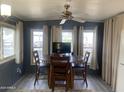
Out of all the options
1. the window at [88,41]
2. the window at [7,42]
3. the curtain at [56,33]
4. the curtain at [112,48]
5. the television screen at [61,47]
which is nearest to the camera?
the window at [7,42]

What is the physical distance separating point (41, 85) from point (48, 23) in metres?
2.68

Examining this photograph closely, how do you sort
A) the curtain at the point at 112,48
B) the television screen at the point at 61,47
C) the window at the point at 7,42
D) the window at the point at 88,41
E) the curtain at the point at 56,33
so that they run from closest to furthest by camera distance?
the window at the point at 7,42 < the curtain at the point at 112,48 < the television screen at the point at 61,47 < the curtain at the point at 56,33 < the window at the point at 88,41

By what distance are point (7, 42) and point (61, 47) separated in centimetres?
196

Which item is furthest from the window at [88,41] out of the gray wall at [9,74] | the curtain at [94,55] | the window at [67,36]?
the gray wall at [9,74]

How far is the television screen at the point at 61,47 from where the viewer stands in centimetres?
596

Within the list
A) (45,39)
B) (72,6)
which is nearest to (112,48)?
(72,6)

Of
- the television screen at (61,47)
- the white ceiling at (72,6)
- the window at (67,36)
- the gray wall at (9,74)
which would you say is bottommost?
the gray wall at (9,74)

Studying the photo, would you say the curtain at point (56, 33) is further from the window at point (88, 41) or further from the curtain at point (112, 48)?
the curtain at point (112, 48)

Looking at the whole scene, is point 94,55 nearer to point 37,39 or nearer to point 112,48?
point 112,48

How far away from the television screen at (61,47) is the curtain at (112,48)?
1345 mm

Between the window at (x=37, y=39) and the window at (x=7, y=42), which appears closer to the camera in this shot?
the window at (x=7, y=42)

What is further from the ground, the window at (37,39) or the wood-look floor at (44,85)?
the window at (37,39)

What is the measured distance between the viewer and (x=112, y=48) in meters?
5.08

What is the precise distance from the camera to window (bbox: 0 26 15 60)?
4424 mm
